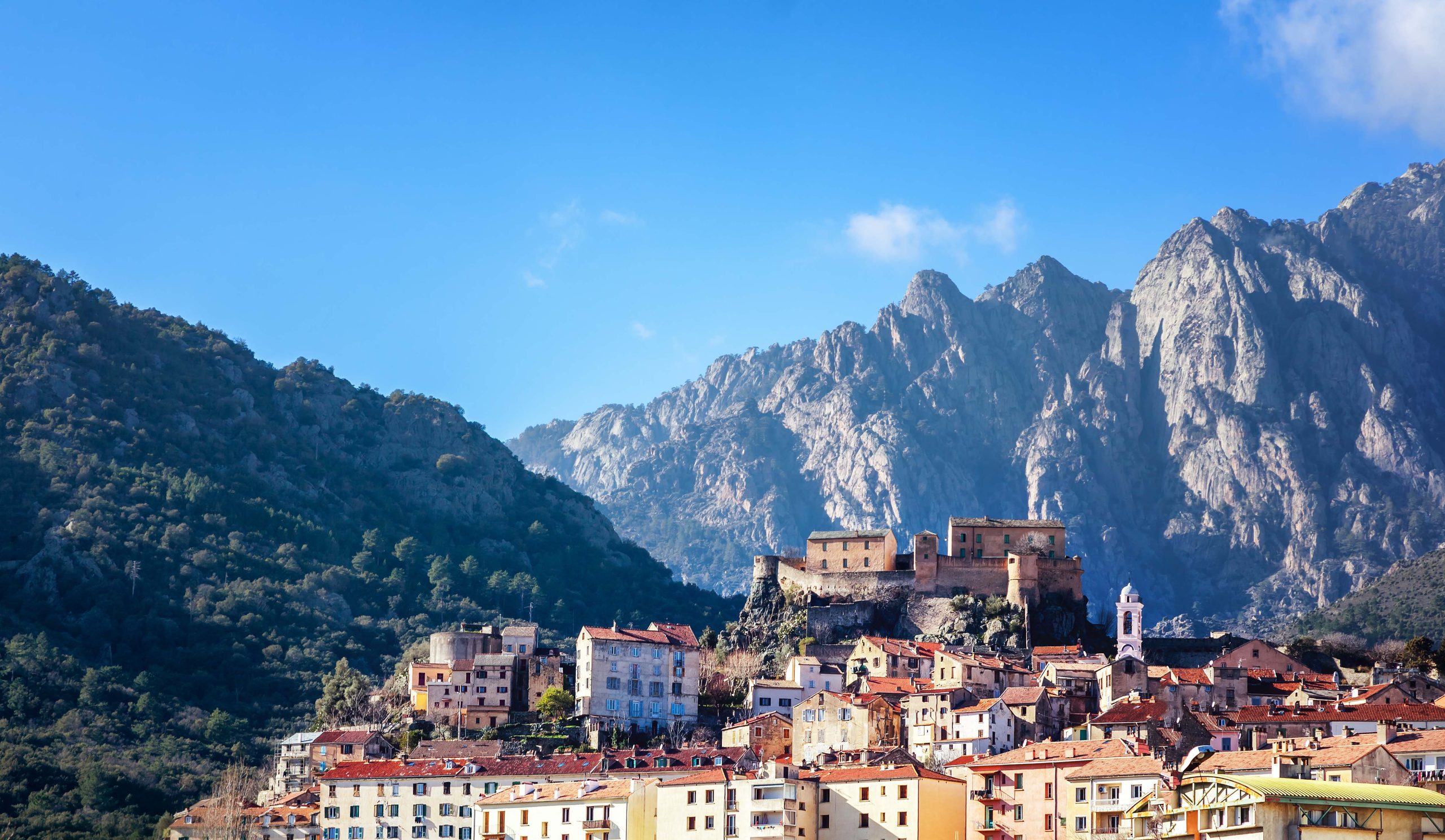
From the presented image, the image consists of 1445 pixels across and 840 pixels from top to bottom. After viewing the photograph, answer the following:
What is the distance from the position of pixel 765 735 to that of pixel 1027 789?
2295cm

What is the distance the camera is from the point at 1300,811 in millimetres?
48562

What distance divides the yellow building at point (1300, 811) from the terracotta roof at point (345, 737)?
180 ft

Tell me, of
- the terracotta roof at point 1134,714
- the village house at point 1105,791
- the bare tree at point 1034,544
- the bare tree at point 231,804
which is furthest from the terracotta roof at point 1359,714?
the bare tree at point 231,804

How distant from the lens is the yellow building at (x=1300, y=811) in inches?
1897

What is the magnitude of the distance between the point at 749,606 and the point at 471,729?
25.9 meters

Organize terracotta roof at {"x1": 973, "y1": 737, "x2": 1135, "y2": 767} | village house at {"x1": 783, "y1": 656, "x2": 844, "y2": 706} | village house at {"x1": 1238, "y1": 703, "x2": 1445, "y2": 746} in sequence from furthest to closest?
1. village house at {"x1": 783, "y1": 656, "x2": 844, "y2": 706}
2. village house at {"x1": 1238, "y1": 703, "x2": 1445, "y2": 746}
3. terracotta roof at {"x1": 973, "y1": 737, "x2": 1135, "y2": 767}

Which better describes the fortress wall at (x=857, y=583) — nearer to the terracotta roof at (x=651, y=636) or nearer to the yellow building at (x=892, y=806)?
the terracotta roof at (x=651, y=636)

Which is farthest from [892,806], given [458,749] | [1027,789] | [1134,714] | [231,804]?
[231,804]

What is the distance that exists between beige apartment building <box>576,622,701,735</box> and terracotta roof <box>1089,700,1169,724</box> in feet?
79.4

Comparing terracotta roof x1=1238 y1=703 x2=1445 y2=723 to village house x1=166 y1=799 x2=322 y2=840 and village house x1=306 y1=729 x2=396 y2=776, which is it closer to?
village house x1=306 y1=729 x2=396 y2=776

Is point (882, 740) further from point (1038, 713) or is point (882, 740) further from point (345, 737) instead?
point (345, 737)

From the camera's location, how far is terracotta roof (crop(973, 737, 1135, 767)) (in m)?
74.6

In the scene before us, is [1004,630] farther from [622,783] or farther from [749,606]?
[622,783]

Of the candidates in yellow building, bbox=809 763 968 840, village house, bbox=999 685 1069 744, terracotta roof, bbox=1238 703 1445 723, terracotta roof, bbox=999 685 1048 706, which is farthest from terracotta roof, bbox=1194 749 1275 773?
terracotta roof, bbox=999 685 1048 706
